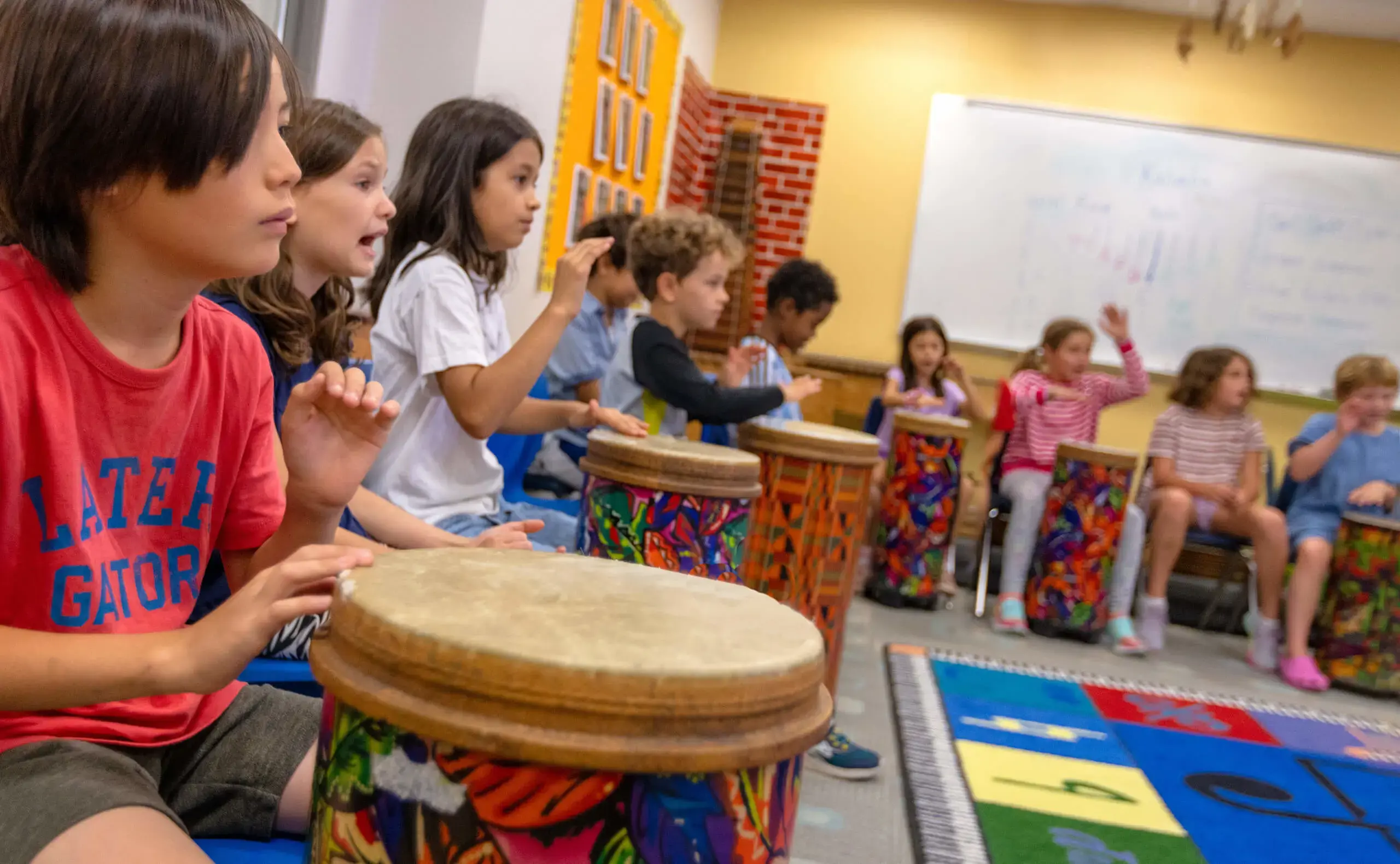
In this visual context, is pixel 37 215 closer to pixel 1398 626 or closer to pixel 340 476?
pixel 340 476

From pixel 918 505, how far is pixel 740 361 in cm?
164

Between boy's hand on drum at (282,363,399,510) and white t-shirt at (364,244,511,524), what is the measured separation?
0.81 meters

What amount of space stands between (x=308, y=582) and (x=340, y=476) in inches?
9.2

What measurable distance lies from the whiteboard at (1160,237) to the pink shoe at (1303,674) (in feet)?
7.05

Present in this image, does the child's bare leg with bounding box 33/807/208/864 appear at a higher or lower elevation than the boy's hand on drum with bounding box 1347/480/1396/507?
lower

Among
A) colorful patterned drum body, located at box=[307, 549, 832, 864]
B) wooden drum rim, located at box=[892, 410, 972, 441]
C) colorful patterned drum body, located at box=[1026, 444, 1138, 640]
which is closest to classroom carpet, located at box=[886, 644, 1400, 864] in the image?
colorful patterned drum body, located at box=[1026, 444, 1138, 640]

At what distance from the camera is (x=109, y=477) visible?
3.04ft

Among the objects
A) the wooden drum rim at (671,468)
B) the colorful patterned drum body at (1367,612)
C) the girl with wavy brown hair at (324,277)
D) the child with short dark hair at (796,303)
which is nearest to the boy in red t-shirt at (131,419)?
the girl with wavy brown hair at (324,277)

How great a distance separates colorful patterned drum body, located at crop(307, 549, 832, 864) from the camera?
0.65 m

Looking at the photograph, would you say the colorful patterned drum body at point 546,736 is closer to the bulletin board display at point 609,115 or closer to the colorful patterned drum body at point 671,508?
the colorful patterned drum body at point 671,508

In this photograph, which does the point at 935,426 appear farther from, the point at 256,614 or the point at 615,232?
the point at 256,614

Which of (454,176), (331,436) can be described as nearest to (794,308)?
(454,176)

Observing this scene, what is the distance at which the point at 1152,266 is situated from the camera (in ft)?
19.1

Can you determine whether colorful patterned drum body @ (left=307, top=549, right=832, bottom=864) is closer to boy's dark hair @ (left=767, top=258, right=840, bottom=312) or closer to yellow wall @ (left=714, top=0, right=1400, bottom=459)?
boy's dark hair @ (left=767, top=258, right=840, bottom=312)
